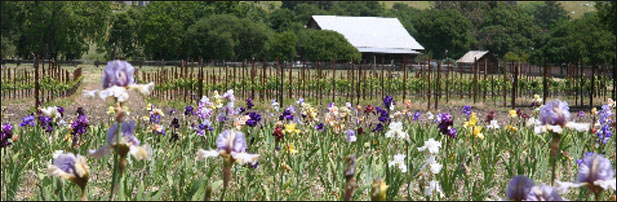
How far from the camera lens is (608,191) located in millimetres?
4340

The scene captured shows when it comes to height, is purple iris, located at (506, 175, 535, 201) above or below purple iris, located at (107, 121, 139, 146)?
below

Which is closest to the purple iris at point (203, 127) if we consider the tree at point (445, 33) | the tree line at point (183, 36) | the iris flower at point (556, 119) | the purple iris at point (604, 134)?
the purple iris at point (604, 134)

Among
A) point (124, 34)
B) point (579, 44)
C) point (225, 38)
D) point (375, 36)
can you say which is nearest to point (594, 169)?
point (225, 38)

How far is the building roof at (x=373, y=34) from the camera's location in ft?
217

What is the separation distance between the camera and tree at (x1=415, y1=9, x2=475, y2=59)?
273 ft

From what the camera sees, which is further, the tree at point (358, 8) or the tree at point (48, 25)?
the tree at point (358, 8)

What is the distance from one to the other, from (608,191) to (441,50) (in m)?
83.6

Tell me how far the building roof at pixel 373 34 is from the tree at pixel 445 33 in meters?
12.8

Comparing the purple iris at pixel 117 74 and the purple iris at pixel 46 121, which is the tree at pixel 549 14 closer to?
the purple iris at pixel 46 121

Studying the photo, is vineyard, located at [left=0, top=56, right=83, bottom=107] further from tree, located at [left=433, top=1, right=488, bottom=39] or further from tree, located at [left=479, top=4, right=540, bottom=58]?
tree, located at [left=433, top=1, right=488, bottom=39]

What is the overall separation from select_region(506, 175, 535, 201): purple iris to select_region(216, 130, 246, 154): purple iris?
3.58ft

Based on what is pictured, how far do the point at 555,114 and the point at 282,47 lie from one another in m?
52.2

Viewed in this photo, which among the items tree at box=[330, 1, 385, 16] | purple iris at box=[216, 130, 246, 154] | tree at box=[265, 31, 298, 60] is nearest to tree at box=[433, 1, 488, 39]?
tree at box=[330, 1, 385, 16]

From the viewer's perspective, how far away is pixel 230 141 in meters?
2.77
